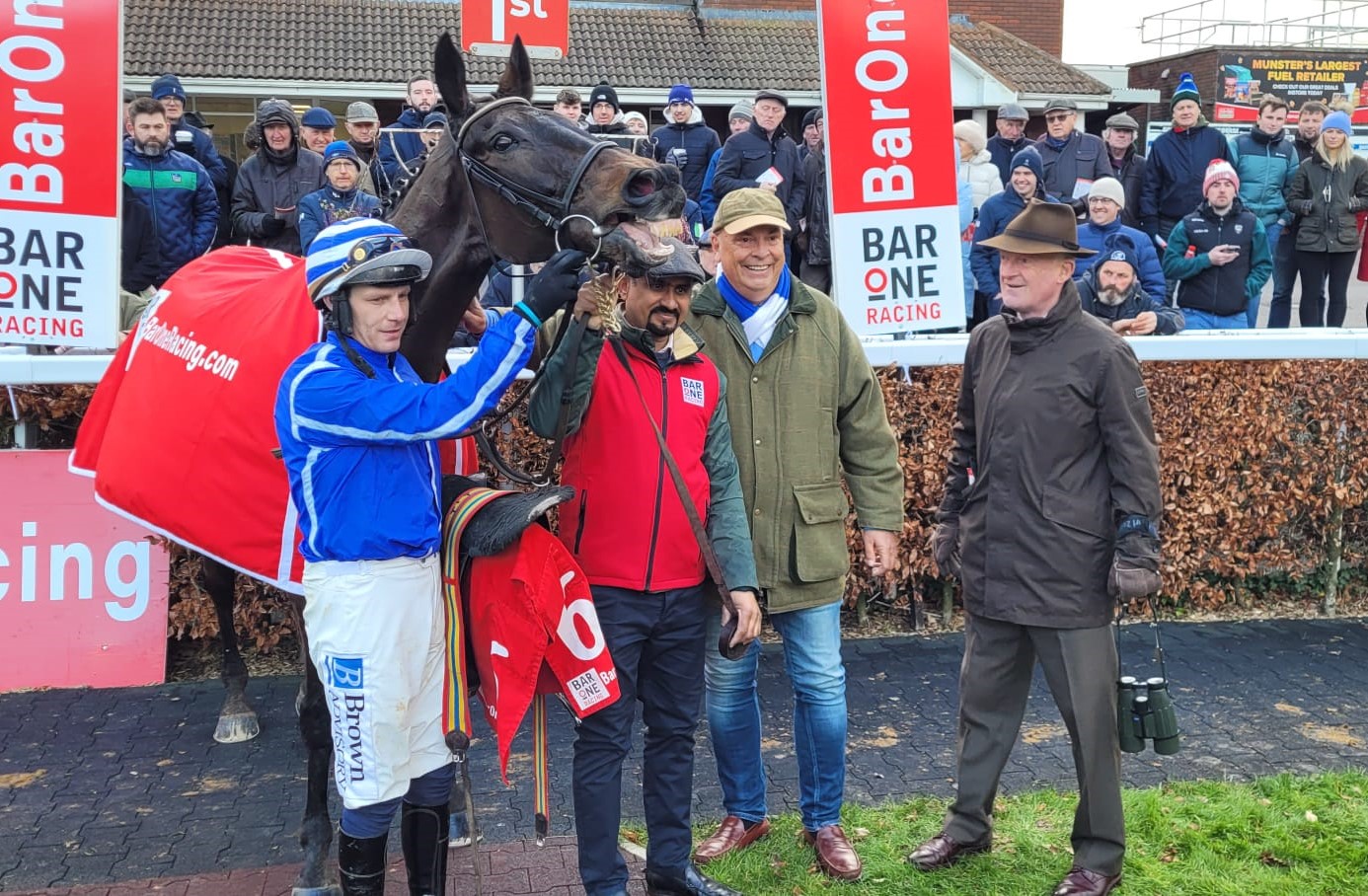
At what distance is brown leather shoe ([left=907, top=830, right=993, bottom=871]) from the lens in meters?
3.84

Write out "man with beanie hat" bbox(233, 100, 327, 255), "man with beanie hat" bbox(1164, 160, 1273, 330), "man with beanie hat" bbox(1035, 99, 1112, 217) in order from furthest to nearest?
"man with beanie hat" bbox(1035, 99, 1112, 217)
"man with beanie hat" bbox(1164, 160, 1273, 330)
"man with beanie hat" bbox(233, 100, 327, 255)

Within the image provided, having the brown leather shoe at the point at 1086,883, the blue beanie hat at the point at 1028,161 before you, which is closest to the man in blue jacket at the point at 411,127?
the brown leather shoe at the point at 1086,883

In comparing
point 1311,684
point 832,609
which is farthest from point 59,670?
point 1311,684

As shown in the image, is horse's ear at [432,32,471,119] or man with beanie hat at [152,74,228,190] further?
man with beanie hat at [152,74,228,190]

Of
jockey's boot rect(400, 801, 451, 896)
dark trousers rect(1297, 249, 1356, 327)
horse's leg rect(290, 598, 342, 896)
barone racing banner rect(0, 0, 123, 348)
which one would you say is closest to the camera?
jockey's boot rect(400, 801, 451, 896)

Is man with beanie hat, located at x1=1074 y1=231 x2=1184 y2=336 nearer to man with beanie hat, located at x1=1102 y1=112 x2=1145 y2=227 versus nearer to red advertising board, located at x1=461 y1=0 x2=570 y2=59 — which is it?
man with beanie hat, located at x1=1102 y1=112 x2=1145 y2=227

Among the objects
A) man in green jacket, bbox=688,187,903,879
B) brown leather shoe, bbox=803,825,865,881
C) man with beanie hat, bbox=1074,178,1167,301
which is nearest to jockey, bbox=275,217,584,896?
man in green jacket, bbox=688,187,903,879

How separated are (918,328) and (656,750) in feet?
11.0

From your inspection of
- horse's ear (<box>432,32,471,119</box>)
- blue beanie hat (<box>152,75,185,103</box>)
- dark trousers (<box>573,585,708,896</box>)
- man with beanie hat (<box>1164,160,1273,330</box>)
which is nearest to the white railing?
man with beanie hat (<box>1164,160,1273,330</box>)

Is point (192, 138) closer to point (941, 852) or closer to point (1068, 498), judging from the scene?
point (1068, 498)

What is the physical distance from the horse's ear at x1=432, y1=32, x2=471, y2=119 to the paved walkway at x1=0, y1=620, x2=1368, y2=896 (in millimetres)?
2445

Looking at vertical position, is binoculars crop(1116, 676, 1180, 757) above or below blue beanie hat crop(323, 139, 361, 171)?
below

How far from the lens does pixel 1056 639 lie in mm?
3646

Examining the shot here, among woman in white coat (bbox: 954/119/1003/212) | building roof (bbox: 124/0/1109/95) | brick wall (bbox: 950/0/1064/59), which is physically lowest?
woman in white coat (bbox: 954/119/1003/212)
